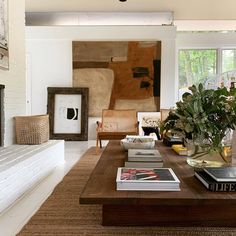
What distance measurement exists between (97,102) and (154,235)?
17.5ft

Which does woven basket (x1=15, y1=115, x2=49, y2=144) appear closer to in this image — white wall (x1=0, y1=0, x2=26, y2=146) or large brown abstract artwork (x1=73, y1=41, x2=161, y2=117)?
white wall (x1=0, y1=0, x2=26, y2=146)

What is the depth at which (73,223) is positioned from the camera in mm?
2168

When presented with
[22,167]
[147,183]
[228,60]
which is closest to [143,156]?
[147,183]

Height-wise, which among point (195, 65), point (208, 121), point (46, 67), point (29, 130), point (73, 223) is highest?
point (195, 65)

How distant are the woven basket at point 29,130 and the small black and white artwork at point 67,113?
2.81 meters

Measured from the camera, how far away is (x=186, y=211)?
1813 mm

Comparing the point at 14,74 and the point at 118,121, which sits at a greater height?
the point at 14,74

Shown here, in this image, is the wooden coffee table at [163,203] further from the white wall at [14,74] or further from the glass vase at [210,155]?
the white wall at [14,74]

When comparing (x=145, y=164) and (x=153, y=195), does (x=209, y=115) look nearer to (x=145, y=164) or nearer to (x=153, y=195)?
(x=145, y=164)

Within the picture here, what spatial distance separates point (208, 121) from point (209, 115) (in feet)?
0.14

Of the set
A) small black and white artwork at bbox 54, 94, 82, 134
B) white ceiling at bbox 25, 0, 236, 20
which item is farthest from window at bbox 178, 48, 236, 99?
small black and white artwork at bbox 54, 94, 82, 134

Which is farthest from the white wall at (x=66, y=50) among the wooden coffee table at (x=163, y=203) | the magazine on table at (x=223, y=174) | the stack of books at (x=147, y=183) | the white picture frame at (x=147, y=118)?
the stack of books at (x=147, y=183)

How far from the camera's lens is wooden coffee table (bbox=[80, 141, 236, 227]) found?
1.51 meters

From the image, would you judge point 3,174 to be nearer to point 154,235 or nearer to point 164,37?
point 154,235
